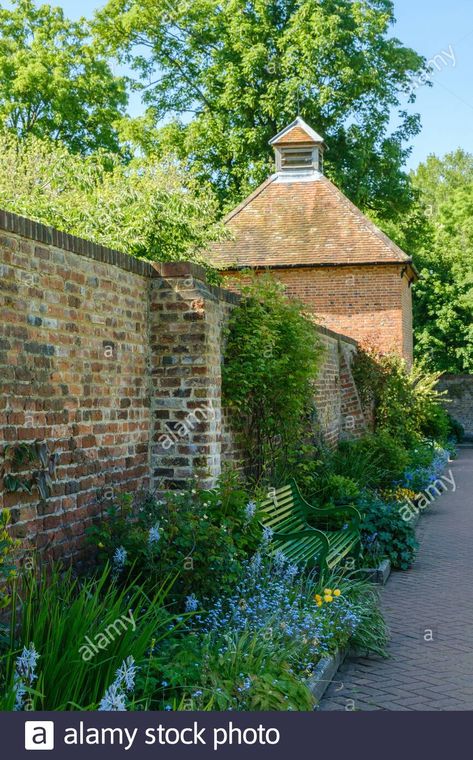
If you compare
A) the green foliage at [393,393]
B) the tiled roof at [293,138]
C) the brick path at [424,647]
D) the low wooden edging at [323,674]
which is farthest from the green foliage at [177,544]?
the tiled roof at [293,138]

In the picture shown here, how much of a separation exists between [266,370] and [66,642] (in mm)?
4483

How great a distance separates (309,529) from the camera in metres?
8.47

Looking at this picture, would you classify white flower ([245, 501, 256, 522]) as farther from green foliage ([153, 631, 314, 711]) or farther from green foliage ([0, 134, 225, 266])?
green foliage ([0, 134, 225, 266])

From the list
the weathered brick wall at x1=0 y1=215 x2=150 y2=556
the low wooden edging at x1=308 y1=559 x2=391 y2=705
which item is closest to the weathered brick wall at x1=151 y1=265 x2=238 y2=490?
the weathered brick wall at x1=0 y1=215 x2=150 y2=556

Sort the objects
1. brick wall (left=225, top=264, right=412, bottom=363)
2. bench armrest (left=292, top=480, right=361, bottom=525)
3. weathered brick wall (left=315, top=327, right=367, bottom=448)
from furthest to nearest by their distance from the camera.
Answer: brick wall (left=225, top=264, right=412, bottom=363)
weathered brick wall (left=315, top=327, right=367, bottom=448)
bench armrest (left=292, top=480, right=361, bottom=525)

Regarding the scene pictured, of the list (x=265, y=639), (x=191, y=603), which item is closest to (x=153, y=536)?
(x=191, y=603)

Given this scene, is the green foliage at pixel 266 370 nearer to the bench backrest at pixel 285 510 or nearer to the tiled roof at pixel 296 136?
the bench backrest at pixel 285 510

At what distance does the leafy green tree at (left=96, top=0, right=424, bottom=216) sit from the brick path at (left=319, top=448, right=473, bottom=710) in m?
19.5

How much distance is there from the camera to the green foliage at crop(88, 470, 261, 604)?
5492 mm

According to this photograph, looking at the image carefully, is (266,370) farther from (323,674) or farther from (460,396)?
(460,396)

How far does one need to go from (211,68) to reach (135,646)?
90.1 ft

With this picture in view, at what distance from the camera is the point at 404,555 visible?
29.9 ft

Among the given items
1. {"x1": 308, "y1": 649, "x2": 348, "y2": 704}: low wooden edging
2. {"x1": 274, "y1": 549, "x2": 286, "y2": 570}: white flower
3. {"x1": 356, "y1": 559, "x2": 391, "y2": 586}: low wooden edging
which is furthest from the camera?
{"x1": 356, "y1": 559, "x2": 391, "y2": 586}: low wooden edging

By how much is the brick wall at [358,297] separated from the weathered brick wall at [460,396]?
1251 centimetres
